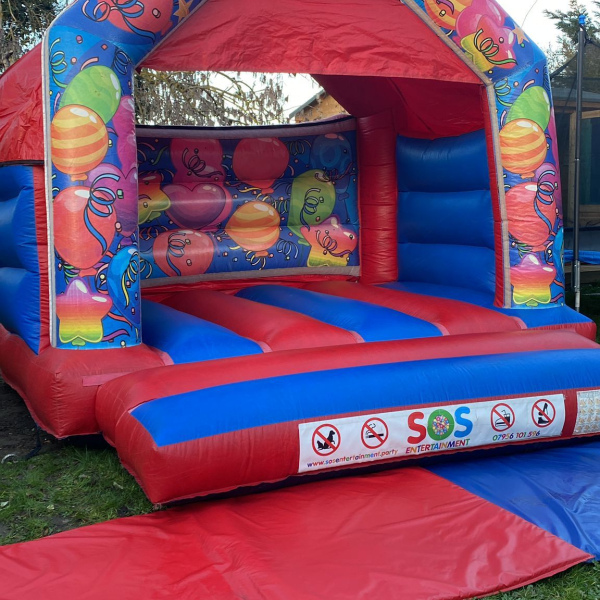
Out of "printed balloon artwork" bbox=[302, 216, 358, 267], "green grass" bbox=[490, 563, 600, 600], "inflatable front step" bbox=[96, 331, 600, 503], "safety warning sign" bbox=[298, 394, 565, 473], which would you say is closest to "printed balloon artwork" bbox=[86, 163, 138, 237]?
"inflatable front step" bbox=[96, 331, 600, 503]

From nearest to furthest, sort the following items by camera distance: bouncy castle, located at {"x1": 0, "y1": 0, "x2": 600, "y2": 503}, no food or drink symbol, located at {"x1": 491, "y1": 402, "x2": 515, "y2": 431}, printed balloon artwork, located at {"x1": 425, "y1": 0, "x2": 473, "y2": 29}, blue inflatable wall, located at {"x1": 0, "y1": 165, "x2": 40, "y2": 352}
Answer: bouncy castle, located at {"x1": 0, "y1": 0, "x2": 600, "y2": 503} → no food or drink symbol, located at {"x1": 491, "y1": 402, "x2": 515, "y2": 431} → blue inflatable wall, located at {"x1": 0, "y1": 165, "x2": 40, "y2": 352} → printed balloon artwork, located at {"x1": 425, "y1": 0, "x2": 473, "y2": 29}

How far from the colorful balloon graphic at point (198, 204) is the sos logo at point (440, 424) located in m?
2.14

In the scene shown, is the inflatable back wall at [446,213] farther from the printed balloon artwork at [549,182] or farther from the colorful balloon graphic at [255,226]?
the colorful balloon graphic at [255,226]

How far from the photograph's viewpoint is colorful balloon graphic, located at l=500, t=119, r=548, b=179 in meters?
3.23

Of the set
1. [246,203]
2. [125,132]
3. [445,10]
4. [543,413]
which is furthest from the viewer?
[246,203]

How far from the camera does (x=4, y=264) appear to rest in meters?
3.29

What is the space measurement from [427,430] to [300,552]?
0.65 metres

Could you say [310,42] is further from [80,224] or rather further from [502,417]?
[502,417]

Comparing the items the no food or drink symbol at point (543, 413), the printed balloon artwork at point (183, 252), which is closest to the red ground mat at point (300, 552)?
the no food or drink symbol at point (543, 413)

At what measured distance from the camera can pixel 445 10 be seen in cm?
316

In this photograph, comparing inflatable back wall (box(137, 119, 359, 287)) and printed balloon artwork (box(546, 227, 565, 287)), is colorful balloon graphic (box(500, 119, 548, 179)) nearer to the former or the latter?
printed balloon artwork (box(546, 227, 565, 287))

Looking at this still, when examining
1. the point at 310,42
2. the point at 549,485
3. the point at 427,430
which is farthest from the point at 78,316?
the point at 549,485

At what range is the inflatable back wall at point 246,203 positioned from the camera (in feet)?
13.3

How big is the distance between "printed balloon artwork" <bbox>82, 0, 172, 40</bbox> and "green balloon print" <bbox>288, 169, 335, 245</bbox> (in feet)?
5.38
